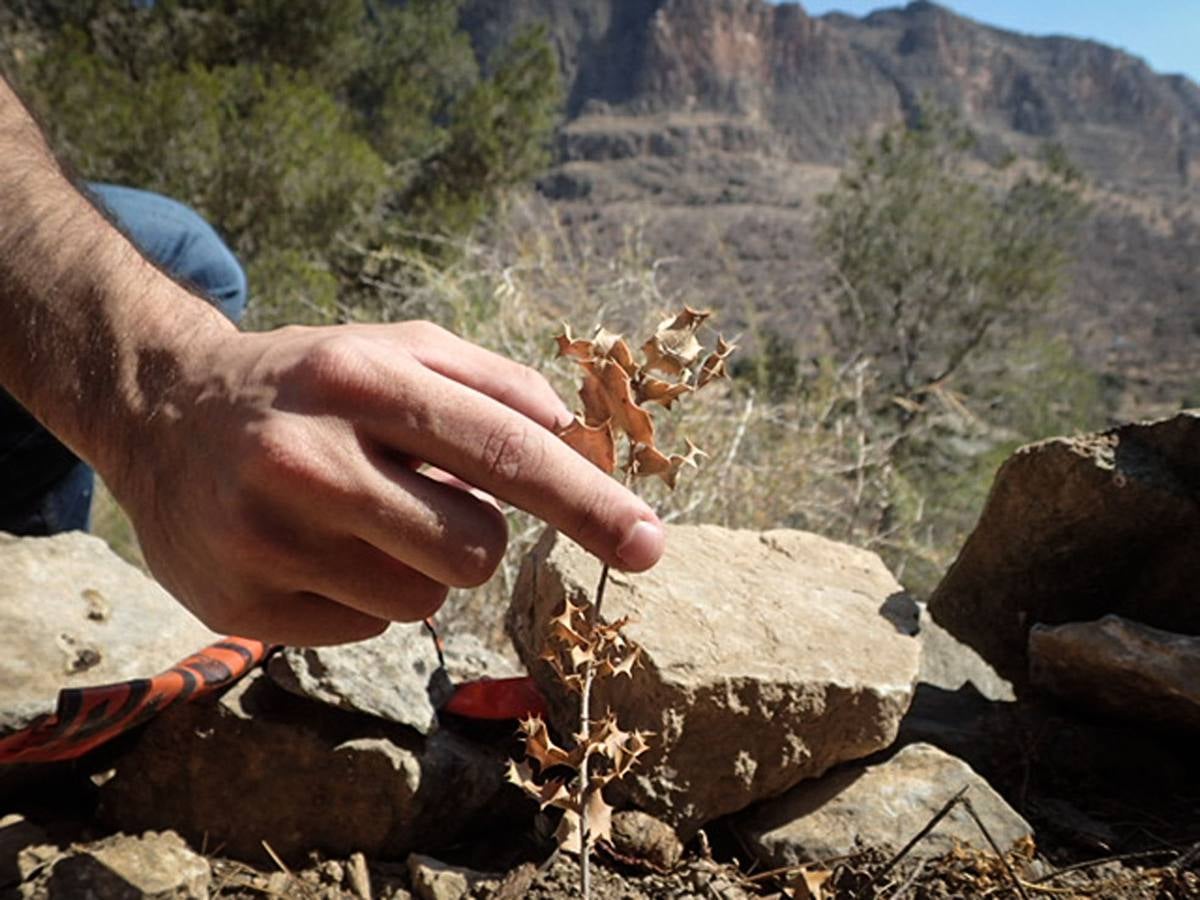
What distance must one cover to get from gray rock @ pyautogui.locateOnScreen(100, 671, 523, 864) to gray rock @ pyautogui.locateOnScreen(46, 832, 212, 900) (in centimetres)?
6

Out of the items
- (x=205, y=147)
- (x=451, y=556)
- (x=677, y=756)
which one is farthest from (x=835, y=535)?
(x=205, y=147)

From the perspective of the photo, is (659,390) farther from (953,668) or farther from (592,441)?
(953,668)

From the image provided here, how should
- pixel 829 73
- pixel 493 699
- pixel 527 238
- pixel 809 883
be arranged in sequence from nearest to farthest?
pixel 809 883 → pixel 493 699 → pixel 527 238 → pixel 829 73

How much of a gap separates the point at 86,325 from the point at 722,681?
89 cm

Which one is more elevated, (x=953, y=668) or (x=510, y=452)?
(x=510, y=452)

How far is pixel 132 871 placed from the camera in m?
1.19

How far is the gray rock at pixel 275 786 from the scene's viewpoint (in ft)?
4.33

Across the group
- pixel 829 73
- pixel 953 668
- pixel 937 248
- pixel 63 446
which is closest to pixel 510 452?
pixel 953 668

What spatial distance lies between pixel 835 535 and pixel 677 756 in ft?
8.51

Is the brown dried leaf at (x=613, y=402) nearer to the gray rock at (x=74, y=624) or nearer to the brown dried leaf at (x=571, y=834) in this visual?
the brown dried leaf at (x=571, y=834)

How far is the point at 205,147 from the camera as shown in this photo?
7.68 m

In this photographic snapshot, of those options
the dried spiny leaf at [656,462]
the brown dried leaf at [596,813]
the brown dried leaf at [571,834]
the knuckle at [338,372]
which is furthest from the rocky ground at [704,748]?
the knuckle at [338,372]

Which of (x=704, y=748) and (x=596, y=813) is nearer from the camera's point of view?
(x=596, y=813)

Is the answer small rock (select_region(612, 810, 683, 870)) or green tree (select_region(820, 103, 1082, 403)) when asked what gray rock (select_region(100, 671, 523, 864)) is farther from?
green tree (select_region(820, 103, 1082, 403))
